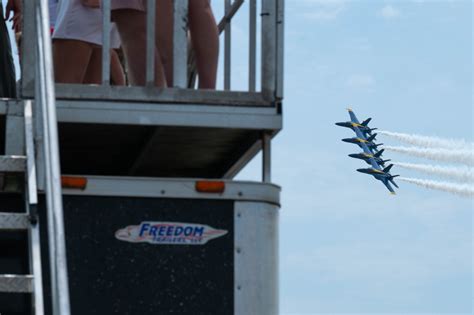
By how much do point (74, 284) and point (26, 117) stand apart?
820 mm

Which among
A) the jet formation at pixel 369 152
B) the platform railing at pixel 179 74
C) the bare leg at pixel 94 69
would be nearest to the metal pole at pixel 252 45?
the platform railing at pixel 179 74

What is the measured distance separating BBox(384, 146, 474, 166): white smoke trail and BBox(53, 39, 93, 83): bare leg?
60699 millimetres

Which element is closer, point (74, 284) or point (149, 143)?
point (74, 284)

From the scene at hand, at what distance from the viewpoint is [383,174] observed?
84.8 meters

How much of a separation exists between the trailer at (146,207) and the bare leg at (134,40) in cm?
27

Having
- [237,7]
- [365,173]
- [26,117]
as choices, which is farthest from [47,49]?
[365,173]

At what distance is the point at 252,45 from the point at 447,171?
222 ft

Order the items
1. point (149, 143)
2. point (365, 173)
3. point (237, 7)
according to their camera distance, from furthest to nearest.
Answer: point (365, 173) < point (237, 7) < point (149, 143)

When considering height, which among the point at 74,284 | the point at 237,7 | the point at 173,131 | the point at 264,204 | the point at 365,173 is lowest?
the point at 74,284

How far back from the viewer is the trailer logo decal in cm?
658

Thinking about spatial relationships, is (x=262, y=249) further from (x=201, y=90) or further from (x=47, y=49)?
(x=47, y=49)

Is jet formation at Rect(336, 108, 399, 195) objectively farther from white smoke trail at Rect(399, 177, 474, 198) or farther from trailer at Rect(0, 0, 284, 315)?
trailer at Rect(0, 0, 284, 315)

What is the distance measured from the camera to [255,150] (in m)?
7.57

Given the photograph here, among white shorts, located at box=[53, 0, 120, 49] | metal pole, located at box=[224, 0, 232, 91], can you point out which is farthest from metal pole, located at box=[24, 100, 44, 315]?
metal pole, located at box=[224, 0, 232, 91]
